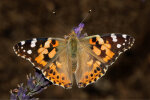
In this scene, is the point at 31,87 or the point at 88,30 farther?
the point at 88,30

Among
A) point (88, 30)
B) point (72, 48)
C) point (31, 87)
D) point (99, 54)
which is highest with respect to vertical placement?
point (88, 30)

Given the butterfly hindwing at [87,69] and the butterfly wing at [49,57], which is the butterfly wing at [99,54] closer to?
the butterfly hindwing at [87,69]

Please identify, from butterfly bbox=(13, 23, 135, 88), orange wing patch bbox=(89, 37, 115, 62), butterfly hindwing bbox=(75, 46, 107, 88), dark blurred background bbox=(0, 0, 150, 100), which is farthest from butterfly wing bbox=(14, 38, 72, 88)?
dark blurred background bbox=(0, 0, 150, 100)

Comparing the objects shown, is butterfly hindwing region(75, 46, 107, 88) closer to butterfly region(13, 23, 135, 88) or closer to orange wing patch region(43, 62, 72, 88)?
butterfly region(13, 23, 135, 88)

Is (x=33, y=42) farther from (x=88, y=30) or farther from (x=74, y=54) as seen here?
(x=88, y=30)

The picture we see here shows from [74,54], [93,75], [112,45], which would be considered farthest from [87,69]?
[112,45]

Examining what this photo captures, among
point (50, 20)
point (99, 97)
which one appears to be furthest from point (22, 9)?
point (99, 97)
